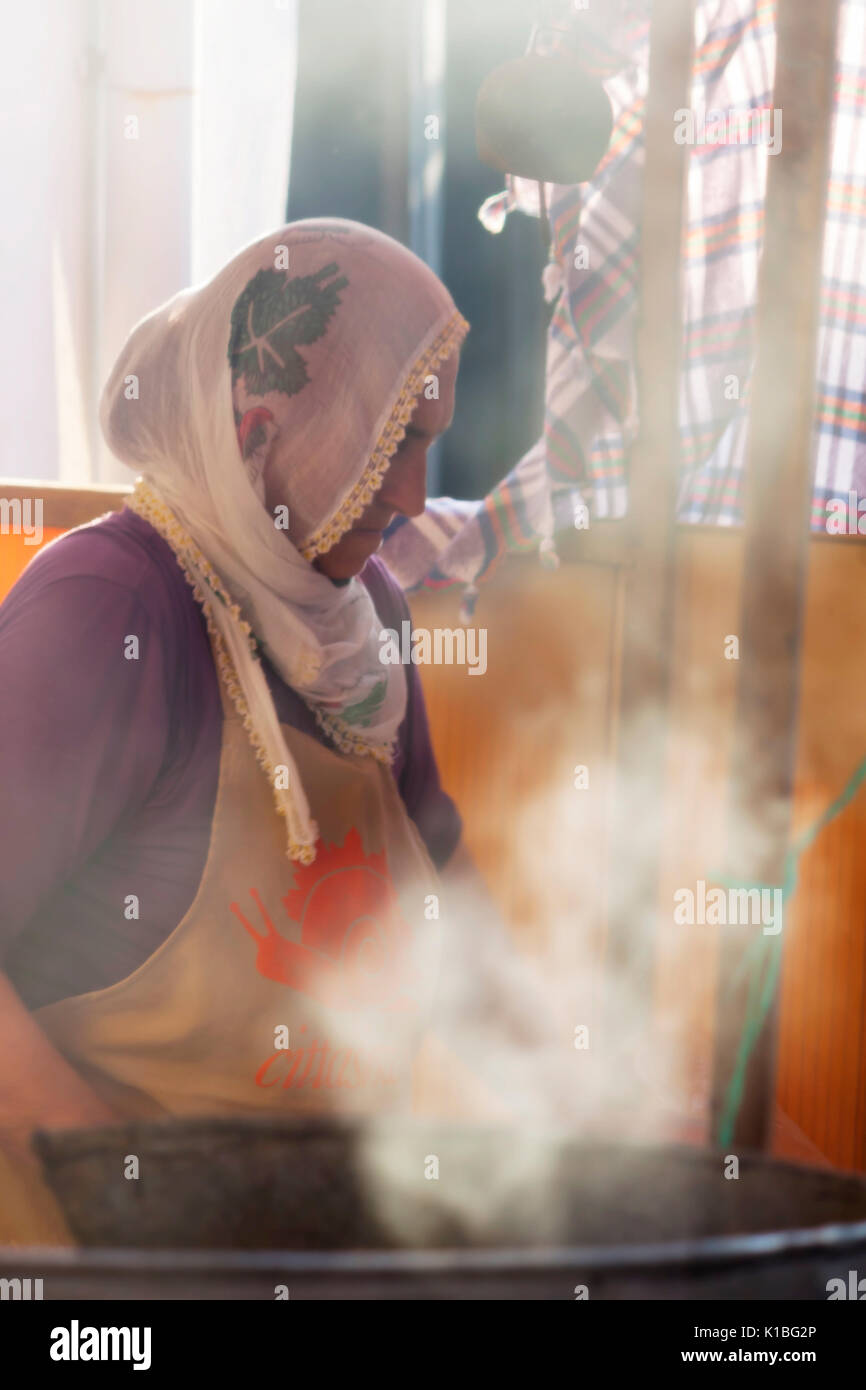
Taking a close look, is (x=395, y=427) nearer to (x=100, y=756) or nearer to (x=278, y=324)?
(x=278, y=324)

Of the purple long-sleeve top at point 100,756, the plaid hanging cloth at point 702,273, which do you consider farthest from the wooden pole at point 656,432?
the purple long-sleeve top at point 100,756

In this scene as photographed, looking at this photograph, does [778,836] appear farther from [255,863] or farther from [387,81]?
[387,81]

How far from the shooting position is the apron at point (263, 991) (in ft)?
3.50

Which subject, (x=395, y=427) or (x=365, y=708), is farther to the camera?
(x=365, y=708)

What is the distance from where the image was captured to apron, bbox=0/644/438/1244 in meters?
1.07

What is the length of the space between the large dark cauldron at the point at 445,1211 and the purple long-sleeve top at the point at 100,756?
1.21 feet

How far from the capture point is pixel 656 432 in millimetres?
1238

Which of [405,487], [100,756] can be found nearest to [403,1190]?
[100,756]

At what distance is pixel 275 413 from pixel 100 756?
1.25 feet

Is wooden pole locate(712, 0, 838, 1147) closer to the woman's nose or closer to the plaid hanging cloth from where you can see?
the woman's nose

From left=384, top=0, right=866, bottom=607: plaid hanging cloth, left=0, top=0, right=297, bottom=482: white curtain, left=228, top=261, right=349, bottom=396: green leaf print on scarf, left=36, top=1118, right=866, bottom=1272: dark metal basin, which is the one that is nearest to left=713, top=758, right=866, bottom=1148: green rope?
left=36, top=1118, right=866, bottom=1272: dark metal basin

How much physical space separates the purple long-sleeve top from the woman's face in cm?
18
